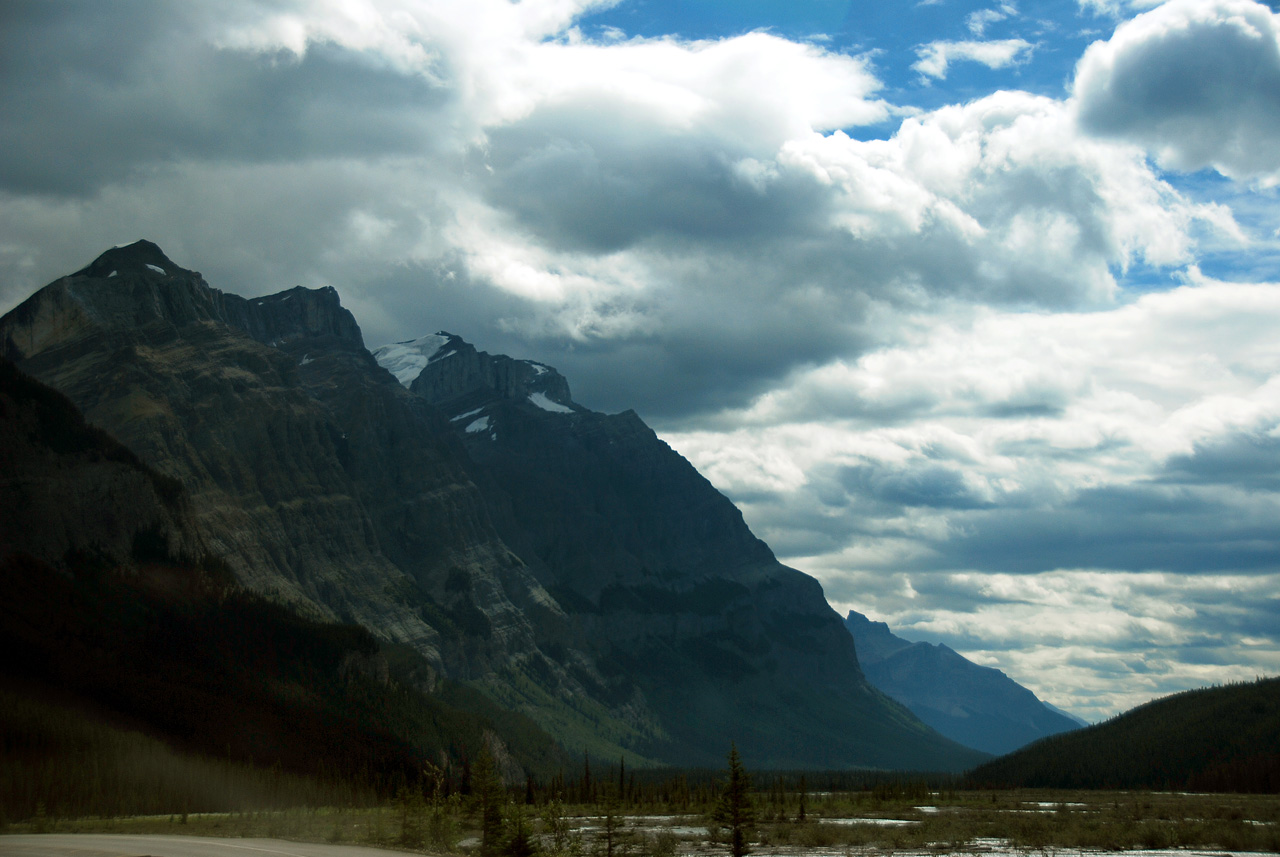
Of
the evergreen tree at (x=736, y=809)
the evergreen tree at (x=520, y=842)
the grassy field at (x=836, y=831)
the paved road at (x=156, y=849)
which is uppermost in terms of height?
the evergreen tree at (x=736, y=809)

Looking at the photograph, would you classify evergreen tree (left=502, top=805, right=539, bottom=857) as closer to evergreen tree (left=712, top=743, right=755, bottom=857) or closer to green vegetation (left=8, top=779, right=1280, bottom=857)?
green vegetation (left=8, top=779, right=1280, bottom=857)

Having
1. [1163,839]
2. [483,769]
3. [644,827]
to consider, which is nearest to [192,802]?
[644,827]

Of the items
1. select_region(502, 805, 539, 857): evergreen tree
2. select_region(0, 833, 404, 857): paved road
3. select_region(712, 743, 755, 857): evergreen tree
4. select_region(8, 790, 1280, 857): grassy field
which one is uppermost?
select_region(712, 743, 755, 857): evergreen tree

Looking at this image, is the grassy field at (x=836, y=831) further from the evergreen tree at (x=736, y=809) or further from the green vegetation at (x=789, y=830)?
the evergreen tree at (x=736, y=809)

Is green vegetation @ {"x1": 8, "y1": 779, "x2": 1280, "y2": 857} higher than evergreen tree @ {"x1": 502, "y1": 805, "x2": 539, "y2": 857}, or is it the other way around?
evergreen tree @ {"x1": 502, "y1": 805, "x2": 539, "y2": 857}

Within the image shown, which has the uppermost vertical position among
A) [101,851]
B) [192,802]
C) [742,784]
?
[742,784]

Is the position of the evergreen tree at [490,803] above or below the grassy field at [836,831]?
above

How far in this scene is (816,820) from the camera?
133375 mm

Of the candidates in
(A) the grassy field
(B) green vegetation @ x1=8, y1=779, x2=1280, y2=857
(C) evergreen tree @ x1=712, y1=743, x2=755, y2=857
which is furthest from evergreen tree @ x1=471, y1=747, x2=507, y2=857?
(C) evergreen tree @ x1=712, y1=743, x2=755, y2=857

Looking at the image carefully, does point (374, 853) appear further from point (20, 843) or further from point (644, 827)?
point (644, 827)

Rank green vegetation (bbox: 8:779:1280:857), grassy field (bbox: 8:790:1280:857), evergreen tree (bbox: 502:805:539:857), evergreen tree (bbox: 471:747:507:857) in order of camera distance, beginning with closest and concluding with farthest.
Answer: evergreen tree (bbox: 502:805:539:857)
evergreen tree (bbox: 471:747:507:857)
green vegetation (bbox: 8:779:1280:857)
grassy field (bbox: 8:790:1280:857)

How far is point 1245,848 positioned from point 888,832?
33765 mm

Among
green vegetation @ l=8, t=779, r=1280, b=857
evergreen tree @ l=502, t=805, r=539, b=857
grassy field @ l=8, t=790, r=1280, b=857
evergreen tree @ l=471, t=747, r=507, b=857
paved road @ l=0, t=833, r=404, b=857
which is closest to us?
paved road @ l=0, t=833, r=404, b=857

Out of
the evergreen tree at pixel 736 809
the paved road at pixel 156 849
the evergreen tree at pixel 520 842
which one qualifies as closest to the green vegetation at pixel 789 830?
the evergreen tree at pixel 520 842
